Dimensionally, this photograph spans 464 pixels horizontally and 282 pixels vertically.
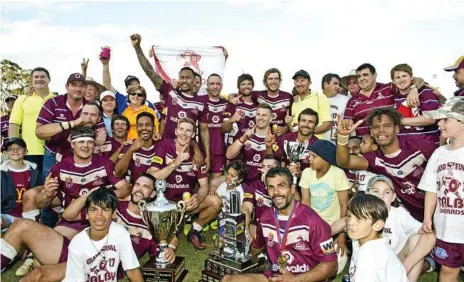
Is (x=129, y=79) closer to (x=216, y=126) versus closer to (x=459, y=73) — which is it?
(x=216, y=126)

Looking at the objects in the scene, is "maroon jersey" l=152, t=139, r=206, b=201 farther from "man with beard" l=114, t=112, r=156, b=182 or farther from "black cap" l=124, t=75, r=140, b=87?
"black cap" l=124, t=75, r=140, b=87

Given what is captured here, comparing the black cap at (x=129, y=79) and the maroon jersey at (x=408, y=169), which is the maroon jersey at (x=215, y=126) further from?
the maroon jersey at (x=408, y=169)

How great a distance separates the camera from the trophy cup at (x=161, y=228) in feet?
12.6

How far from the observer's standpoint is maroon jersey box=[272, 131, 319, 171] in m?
5.33

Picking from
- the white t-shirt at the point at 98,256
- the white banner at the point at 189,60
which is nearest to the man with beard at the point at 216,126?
the white t-shirt at the point at 98,256

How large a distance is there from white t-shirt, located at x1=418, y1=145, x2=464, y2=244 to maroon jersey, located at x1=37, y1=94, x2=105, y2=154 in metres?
4.18

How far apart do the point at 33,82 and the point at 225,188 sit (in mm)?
3560

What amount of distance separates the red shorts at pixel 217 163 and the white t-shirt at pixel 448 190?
350 cm

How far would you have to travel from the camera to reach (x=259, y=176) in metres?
6.13

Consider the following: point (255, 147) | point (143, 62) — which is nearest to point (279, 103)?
point (255, 147)

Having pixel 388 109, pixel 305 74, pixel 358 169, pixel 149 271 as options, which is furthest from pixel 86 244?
pixel 305 74

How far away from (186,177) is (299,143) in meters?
1.64

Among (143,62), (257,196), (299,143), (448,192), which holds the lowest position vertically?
(257,196)

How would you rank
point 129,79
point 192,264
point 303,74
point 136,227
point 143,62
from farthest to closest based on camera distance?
point 129,79, point 143,62, point 303,74, point 192,264, point 136,227
